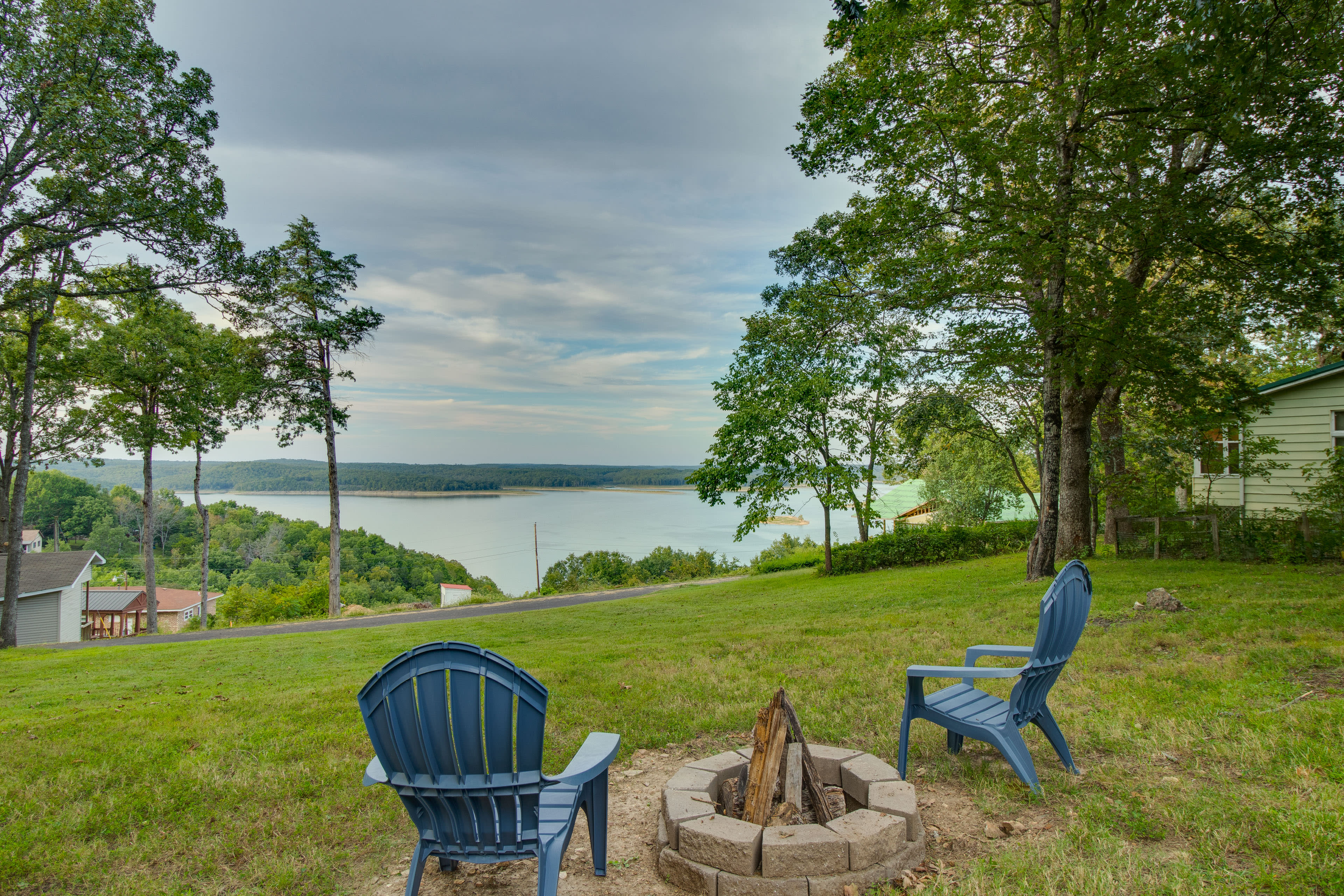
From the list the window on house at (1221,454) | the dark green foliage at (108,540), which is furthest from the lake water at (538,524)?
the window on house at (1221,454)

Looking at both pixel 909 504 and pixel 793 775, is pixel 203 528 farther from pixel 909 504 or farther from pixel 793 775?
pixel 909 504

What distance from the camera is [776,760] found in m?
2.52

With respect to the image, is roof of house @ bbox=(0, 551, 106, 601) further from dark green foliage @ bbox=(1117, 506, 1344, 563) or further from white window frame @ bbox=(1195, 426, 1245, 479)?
white window frame @ bbox=(1195, 426, 1245, 479)

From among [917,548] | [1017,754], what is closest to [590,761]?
[1017,754]

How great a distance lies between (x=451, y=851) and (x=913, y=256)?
11289 millimetres

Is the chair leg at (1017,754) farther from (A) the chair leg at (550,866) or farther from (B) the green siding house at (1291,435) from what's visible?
(B) the green siding house at (1291,435)

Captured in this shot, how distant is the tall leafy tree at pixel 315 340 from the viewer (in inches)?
778

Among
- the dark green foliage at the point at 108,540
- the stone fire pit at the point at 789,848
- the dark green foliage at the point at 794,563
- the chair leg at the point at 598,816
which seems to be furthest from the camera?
the dark green foliage at the point at 108,540

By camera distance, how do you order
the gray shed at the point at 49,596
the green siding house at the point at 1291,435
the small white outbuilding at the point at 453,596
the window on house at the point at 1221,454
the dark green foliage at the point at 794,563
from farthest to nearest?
1. the dark green foliage at the point at 794,563
2. the small white outbuilding at the point at 453,596
3. the gray shed at the point at 49,596
4. the green siding house at the point at 1291,435
5. the window on house at the point at 1221,454

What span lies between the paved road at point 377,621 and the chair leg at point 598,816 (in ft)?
46.1

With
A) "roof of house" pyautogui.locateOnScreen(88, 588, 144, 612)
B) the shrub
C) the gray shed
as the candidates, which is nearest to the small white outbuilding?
the shrub

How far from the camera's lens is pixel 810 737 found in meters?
3.86

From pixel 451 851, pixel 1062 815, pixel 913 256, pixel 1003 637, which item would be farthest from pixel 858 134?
pixel 451 851

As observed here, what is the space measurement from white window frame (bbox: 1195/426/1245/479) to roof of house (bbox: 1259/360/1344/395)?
3.62ft
